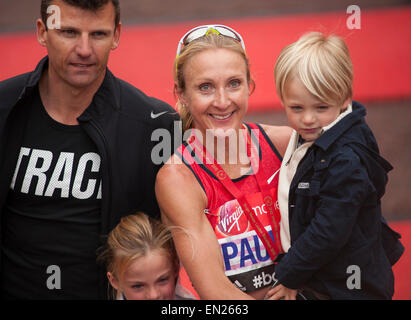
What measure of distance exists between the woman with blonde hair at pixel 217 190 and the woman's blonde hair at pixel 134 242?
0.08 m

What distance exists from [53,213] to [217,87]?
874 millimetres

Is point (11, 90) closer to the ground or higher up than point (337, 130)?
higher up

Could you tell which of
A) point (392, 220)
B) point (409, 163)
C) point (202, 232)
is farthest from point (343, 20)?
point (202, 232)

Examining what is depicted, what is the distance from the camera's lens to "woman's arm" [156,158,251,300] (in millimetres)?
1953

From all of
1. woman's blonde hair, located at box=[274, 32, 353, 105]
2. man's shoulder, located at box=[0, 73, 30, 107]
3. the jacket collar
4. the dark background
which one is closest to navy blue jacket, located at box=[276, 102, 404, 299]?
the jacket collar

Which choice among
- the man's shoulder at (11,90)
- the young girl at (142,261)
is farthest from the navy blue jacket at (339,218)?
the man's shoulder at (11,90)

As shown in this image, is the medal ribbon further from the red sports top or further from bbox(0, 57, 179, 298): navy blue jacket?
bbox(0, 57, 179, 298): navy blue jacket

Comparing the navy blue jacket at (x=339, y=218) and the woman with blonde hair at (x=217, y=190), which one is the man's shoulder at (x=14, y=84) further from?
the navy blue jacket at (x=339, y=218)

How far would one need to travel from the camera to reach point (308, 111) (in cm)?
201

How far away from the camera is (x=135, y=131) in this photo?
229 centimetres

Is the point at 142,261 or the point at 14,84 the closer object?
the point at 142,261

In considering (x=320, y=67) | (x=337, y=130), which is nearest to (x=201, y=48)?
(x=320, y=67)
